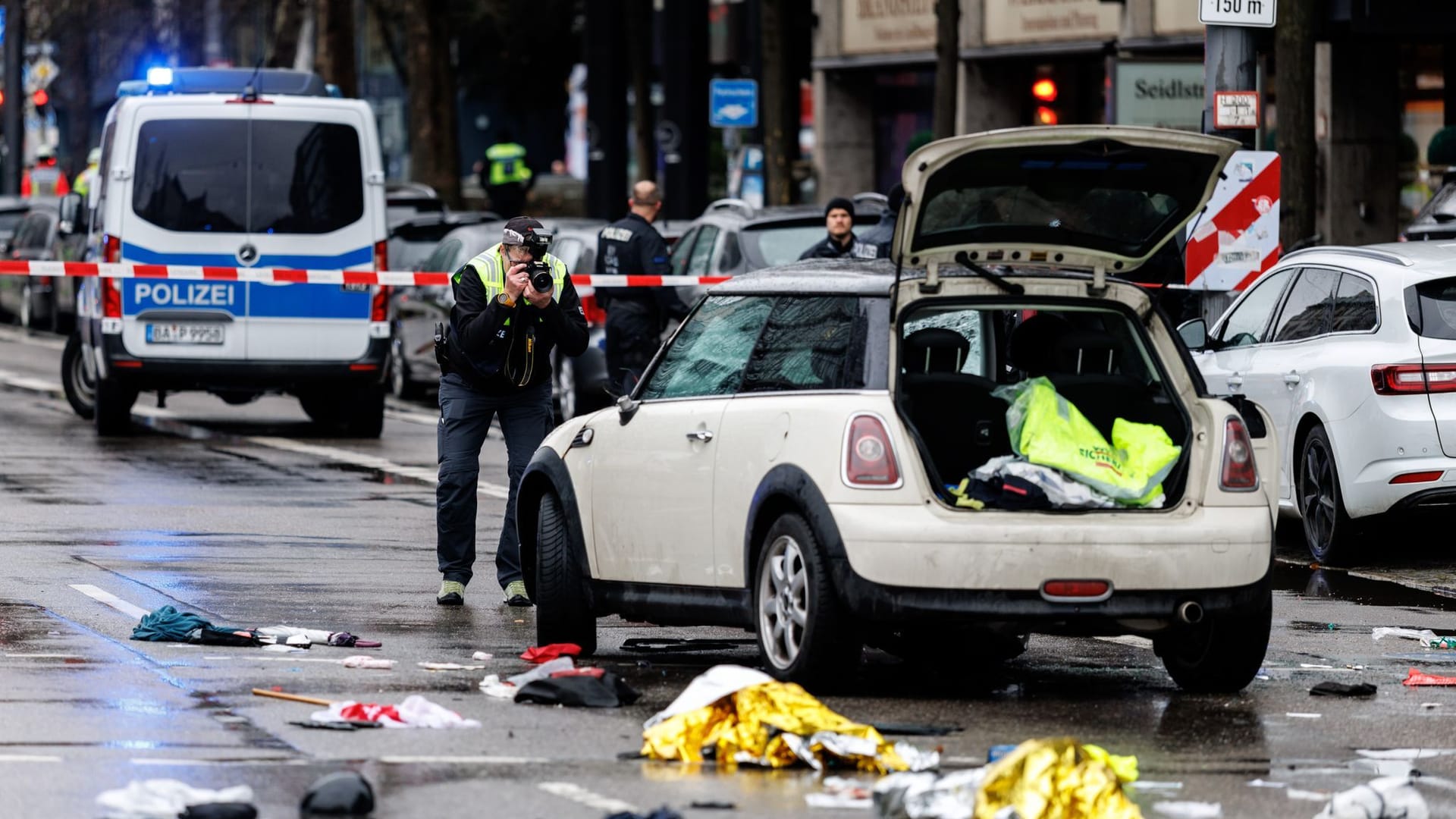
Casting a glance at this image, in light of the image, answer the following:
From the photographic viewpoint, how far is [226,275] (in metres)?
19.7

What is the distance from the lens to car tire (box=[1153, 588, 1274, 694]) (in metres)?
9.14

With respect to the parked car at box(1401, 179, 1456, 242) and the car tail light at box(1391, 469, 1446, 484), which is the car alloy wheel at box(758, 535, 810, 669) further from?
the parked car at box(1401, 179, 1456, 242)

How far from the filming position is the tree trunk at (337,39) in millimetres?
42781

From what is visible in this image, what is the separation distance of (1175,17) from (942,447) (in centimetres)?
1985

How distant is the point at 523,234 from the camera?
38.3 feet

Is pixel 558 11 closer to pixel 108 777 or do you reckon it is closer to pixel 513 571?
pixel 513 571

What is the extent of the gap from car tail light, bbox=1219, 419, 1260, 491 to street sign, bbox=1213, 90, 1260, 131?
7.70 meters

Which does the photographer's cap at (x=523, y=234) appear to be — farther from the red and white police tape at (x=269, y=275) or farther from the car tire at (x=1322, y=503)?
the red and white police tape at (x=269, y=275)

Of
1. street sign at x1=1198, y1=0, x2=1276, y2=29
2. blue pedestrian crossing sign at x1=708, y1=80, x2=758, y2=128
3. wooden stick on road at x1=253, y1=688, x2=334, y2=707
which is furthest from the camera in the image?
blue pedestrian crossing sign at x1=708, y1=80, x2=758, y2=128

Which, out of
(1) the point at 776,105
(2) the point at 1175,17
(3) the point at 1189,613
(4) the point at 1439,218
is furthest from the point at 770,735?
(1) the point at 776,105

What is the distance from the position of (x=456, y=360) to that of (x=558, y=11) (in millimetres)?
49298

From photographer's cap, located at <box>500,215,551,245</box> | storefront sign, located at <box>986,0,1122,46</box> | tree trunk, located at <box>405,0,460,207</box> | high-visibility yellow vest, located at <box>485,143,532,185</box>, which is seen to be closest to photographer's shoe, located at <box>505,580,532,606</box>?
photographer's cap, located at <box>500,215,551,245</box>

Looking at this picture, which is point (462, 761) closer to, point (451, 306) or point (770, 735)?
point (770, 735)

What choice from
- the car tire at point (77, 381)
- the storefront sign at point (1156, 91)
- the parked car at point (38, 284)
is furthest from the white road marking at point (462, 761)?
the parked car at point (38, 284)
